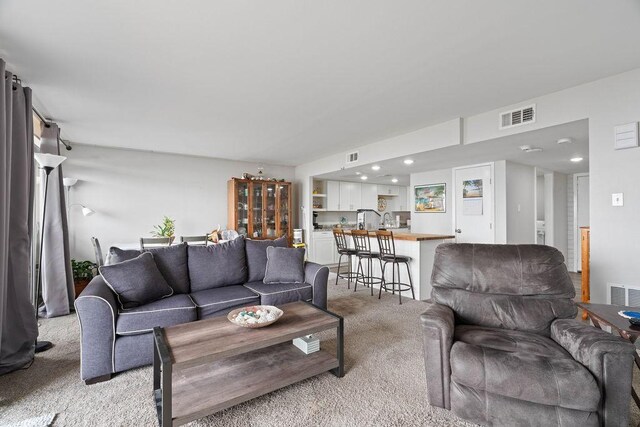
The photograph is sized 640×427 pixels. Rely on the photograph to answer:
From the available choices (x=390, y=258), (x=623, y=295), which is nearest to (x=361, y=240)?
(x=390, y=258)

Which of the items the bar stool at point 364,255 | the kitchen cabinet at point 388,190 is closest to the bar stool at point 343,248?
the bar stool at point 364,255

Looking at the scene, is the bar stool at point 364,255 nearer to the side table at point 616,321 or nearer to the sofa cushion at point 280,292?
the sofa cushion at point 280,292

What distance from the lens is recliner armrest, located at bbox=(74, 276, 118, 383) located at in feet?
7.10

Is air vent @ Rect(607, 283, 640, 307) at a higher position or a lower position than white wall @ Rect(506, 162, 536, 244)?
lower

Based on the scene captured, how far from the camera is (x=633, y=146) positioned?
103 inches

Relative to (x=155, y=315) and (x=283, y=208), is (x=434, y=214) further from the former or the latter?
(x=155, y=315)

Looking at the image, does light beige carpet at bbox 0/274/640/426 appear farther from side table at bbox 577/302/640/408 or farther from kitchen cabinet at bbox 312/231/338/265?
kitchen cabinet at bbox 312/231/338/265

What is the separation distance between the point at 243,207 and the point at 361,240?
2.87 meters

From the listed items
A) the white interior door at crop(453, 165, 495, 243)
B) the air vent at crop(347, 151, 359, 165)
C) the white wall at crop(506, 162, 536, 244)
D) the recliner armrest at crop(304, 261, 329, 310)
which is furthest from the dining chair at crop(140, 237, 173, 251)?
the white wall at crop(506, 162, 536, 244)

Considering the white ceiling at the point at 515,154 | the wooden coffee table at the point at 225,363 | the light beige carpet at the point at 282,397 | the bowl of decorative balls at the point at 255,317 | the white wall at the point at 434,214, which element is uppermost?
the white ceiling at the point at 515,154

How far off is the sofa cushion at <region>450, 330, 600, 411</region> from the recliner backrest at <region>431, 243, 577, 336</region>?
291 millimetres

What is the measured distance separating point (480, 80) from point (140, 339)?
3.67 m

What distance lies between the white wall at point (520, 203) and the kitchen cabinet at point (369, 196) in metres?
3.42

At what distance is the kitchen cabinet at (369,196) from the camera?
26.0 ft
